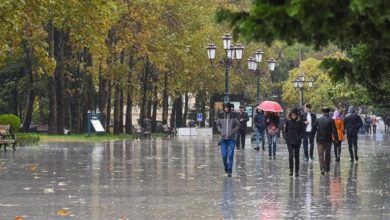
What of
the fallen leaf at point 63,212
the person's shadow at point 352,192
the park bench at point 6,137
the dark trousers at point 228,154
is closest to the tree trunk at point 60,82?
the park bench at point 6,137

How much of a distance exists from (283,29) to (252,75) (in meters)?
74.1

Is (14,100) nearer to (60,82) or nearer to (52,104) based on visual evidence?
(60,82)

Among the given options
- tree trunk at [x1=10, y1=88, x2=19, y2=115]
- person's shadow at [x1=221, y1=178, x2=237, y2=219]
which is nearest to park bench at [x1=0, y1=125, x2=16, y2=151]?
person's shadow at [x1=221, y1=178, x2=237, y2=219]

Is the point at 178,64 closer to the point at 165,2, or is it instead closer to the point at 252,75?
the point at 165,2

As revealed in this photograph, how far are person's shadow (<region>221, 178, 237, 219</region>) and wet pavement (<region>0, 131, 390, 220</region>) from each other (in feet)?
0.04

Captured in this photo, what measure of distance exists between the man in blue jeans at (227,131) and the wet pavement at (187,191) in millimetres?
488

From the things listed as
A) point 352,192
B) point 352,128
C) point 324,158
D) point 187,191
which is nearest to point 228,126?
point 324,158

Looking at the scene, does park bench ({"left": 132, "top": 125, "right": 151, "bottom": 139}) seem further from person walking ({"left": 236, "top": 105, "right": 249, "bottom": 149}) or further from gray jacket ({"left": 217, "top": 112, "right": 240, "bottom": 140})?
gray jacket ({"left": 217, "top": 112, "right": 240, "bottom": 140})

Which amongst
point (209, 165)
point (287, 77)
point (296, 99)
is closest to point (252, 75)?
point (296, 99)

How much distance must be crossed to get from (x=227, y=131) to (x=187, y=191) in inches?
180

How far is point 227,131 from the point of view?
2097 cm

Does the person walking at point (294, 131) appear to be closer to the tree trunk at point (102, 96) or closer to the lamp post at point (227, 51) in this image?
the lamp post at point (227, 51)

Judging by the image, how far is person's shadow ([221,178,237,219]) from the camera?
1278cm

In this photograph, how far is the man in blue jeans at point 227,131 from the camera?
20906 mm
